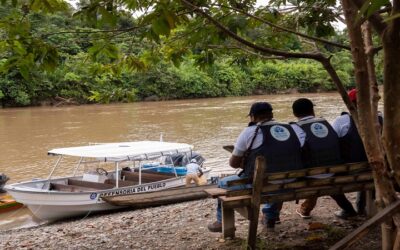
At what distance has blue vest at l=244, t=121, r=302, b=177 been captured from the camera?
14.4ft

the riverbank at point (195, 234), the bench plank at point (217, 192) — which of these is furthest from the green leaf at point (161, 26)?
the riverbank at point (195, 234)

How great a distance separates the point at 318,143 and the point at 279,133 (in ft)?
1.59

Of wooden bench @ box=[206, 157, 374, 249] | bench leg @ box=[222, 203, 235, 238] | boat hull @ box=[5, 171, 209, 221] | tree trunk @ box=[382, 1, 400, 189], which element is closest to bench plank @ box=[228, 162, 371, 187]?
wooden bench @ box=[206, 157, 374, 249]

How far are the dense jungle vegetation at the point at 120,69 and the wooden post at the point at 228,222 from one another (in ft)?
5.00

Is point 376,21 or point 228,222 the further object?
point 228,222

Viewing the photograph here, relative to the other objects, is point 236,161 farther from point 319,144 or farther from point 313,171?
point 319,144

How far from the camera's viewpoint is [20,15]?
154 inches

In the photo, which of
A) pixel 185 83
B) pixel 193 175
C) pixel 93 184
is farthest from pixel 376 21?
pixel 185 83

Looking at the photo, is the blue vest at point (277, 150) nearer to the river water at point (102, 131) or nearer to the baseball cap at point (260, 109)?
the baseball cap at point (260, 109)

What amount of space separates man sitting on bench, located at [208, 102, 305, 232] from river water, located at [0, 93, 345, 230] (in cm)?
882

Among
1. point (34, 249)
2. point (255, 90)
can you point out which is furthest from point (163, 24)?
point (255, 90)

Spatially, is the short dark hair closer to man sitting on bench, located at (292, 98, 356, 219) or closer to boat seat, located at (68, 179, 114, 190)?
man sitting on bench, located at (292, 98, 356, 219)

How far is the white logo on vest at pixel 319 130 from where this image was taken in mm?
4652

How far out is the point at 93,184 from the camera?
39.4ft
